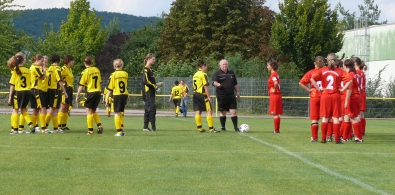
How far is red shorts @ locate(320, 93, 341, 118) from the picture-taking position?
15617 millimetres

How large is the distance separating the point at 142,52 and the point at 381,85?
161ft

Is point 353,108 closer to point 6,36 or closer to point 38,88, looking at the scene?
point 38,88

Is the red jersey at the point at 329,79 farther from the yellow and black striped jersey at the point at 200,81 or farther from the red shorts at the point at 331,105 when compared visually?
the yellow and black striped jersey at the point at 200,81

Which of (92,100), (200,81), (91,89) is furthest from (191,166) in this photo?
(200,81)

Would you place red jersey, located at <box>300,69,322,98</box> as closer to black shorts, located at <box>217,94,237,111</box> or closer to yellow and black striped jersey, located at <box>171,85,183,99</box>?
black shorts, located at <box>217,94,237,111</box>

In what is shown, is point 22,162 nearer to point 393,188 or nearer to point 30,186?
point 30,186

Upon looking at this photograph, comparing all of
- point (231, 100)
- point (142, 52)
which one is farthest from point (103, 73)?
point (231, 100)

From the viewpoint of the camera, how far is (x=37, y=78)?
60.4 feet

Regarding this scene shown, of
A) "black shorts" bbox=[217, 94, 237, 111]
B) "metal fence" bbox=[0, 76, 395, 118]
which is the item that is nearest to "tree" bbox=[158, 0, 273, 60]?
"metal fence" bbox=[0, 76, 395, 118]

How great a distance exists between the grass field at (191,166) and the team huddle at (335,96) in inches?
21.6

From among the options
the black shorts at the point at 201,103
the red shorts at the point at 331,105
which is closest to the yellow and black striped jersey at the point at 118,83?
the black shorts at the point at 201,103

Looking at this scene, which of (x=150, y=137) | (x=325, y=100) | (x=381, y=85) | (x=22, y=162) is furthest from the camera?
(x=381, y=85)

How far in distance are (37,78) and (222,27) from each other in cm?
4672

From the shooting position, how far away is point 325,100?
15648 millimetres
